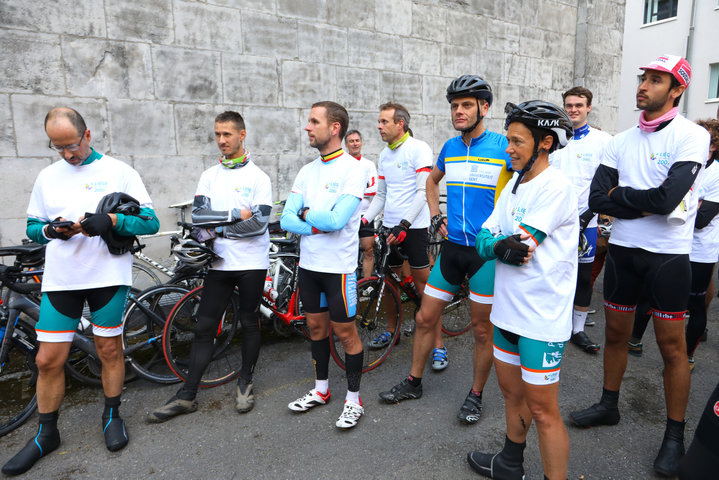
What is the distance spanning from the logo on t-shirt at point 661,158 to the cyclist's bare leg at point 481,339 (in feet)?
4.65

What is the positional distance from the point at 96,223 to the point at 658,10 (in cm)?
3108

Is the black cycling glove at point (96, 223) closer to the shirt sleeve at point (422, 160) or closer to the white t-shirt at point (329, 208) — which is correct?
the white t-shirt at point (329, 208)

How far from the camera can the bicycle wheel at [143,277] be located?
5227mm

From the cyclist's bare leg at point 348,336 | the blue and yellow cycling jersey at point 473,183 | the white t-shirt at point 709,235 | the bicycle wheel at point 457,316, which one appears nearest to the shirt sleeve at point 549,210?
the blue and yellow cycling jersey at point 473,183

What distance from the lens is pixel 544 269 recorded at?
2.20 m

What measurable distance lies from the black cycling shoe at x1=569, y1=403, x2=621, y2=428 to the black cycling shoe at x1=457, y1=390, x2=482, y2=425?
66 cm

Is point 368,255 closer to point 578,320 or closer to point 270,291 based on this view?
point 270,291

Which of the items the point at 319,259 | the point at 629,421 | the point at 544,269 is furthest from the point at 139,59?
the point at 629,421

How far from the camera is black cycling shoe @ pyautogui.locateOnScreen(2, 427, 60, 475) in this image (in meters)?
2.81

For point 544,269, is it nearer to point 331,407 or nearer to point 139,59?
point 331,407

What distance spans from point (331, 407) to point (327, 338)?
57cm

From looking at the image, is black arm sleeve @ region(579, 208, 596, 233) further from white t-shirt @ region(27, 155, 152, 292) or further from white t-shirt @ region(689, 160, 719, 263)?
white t-shirt @ region(27, 155, 152, 292)

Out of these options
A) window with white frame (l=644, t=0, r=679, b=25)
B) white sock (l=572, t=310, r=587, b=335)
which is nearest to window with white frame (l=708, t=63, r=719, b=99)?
window with white frame (l=644, t=0, r=679, b=25)

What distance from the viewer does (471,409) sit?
3332mm
